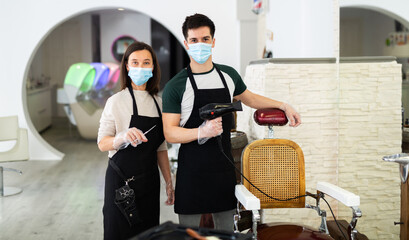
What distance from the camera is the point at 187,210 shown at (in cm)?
233

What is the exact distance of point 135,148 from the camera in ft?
→ 7.75

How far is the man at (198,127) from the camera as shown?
2238 mm

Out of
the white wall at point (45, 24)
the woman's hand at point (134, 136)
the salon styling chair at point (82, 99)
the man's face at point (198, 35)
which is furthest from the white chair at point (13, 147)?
the man's face at point (198, 35)

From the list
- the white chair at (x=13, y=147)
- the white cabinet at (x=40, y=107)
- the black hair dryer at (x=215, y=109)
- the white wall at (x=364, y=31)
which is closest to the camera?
the black hair dryer at (x=215, y=109)

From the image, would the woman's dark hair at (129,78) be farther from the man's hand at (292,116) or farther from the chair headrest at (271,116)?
the man's hand at (292,116)

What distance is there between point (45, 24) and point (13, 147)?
7.75 ft

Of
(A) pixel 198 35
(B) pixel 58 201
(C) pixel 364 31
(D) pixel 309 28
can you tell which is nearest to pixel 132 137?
(A) pixel 198 35

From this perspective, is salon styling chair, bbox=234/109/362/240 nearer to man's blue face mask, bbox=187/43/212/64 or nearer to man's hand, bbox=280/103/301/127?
man's hand, bbox=280/103/301/127

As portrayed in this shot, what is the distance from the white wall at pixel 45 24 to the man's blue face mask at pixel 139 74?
5.17 meters

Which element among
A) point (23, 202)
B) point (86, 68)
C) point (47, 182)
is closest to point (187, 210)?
point (23, 202)

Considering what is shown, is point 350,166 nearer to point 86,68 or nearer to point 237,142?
point 237,142

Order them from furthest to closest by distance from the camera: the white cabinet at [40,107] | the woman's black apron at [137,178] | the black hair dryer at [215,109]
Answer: the white cabinet at [40,107], the woman's black apron at [137,178], the black hair dryer at [215,109]

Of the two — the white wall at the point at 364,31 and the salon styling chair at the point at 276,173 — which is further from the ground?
the white wall at the point at 364,31

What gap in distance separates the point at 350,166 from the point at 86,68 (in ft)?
22.7
